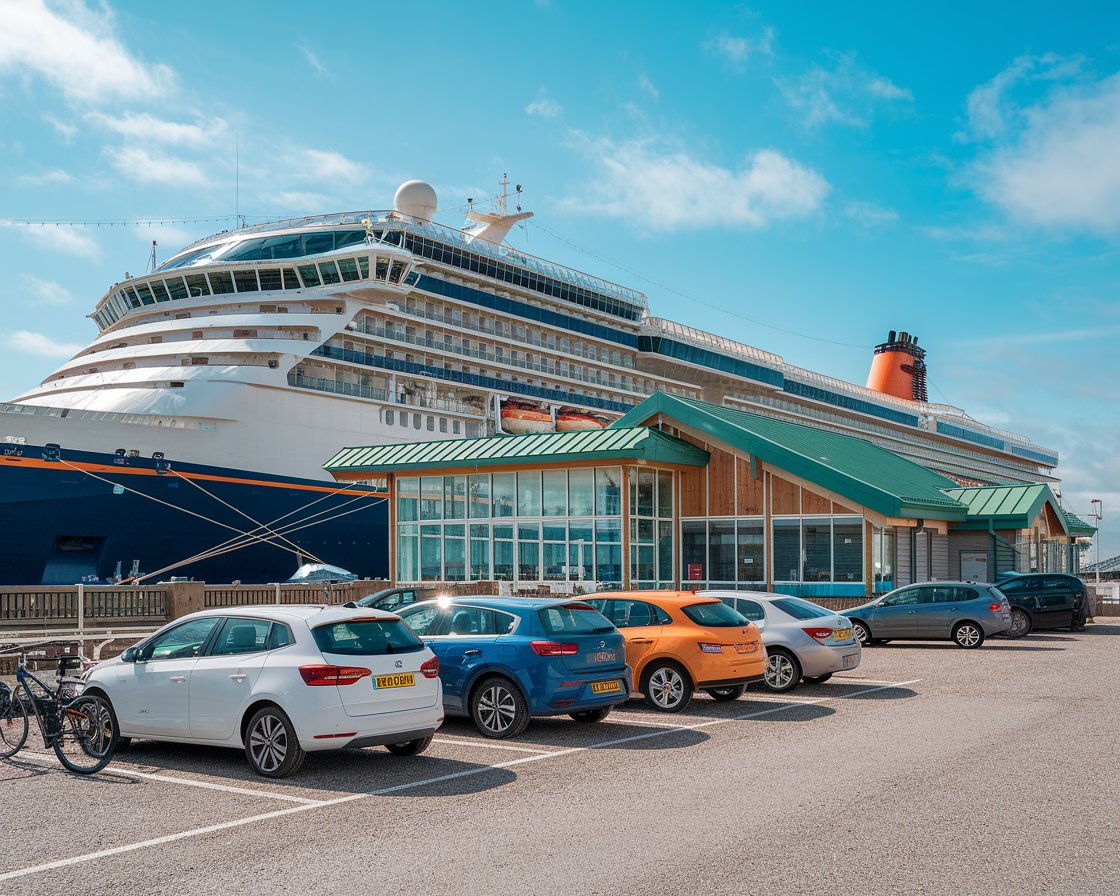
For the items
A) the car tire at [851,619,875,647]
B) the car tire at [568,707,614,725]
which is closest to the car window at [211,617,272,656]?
the car tire at [568,707,614,725]

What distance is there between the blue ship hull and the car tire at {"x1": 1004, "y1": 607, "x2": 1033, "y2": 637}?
73.0 ft

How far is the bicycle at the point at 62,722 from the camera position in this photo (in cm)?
911

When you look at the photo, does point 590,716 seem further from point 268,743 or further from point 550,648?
point 268,743

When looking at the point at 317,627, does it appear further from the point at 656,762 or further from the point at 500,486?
the point at 500,486

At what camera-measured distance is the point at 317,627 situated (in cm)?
893

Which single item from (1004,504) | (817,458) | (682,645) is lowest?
(682,645)

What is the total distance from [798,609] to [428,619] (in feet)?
18.5

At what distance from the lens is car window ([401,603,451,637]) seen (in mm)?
11648

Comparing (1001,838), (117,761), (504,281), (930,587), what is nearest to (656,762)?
(1001,838)

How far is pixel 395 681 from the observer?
8992mm

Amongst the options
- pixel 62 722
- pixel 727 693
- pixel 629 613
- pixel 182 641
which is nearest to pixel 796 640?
pixel 727 693

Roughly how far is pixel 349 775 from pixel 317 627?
1.26 m

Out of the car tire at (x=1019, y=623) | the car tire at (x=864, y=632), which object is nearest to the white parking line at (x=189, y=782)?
the car tire at (x=864, y=632)

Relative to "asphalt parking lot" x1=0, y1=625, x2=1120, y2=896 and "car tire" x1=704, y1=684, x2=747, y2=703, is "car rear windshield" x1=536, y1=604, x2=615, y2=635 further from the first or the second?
"car tire" x1=704, y1=684, x2=747, y2=703
